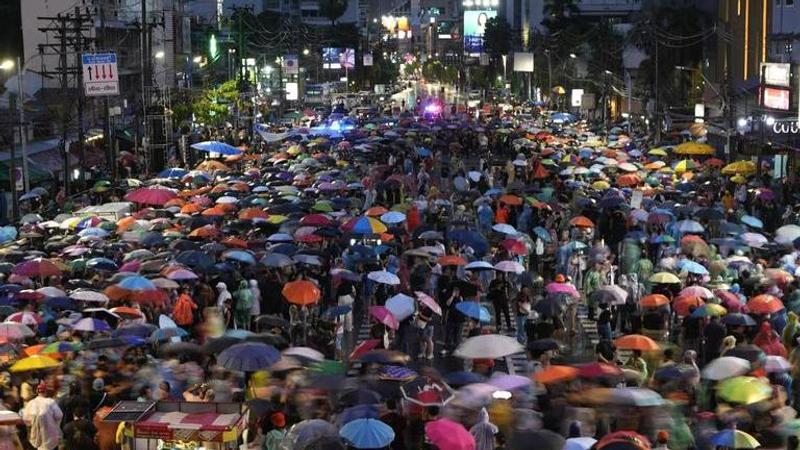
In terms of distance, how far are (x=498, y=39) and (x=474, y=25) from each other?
45079 mm

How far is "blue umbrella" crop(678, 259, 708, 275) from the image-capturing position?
67.3 ft

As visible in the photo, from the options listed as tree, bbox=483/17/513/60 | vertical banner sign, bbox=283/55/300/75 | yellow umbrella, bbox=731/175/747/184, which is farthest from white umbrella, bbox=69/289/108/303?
tree, bbox=483/17/513/60

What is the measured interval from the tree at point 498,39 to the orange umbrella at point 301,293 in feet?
410

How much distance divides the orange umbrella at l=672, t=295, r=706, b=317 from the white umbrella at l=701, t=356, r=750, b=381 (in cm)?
418

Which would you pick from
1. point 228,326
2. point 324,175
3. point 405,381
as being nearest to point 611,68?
point 324,175

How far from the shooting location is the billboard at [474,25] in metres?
179

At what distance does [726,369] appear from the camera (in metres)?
13.9

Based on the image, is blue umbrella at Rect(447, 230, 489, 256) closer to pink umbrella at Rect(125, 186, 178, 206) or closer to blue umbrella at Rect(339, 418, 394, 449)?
pink umbrella at Rect(125, 186, 178, 206)

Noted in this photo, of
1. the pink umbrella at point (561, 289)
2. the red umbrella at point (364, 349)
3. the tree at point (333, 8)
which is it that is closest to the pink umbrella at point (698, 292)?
the pink umbrella at point (561, 289)

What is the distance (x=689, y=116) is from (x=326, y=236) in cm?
3630

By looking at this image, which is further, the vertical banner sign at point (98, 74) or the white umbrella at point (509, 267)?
the vertical banner sign at point (98, 74)

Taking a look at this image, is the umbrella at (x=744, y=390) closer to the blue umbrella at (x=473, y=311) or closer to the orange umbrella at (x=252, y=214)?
the blue umbrella at (x=473, y=311)

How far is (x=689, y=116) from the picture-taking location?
58469 mm

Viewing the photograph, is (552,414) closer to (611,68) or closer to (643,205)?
(643,205)
